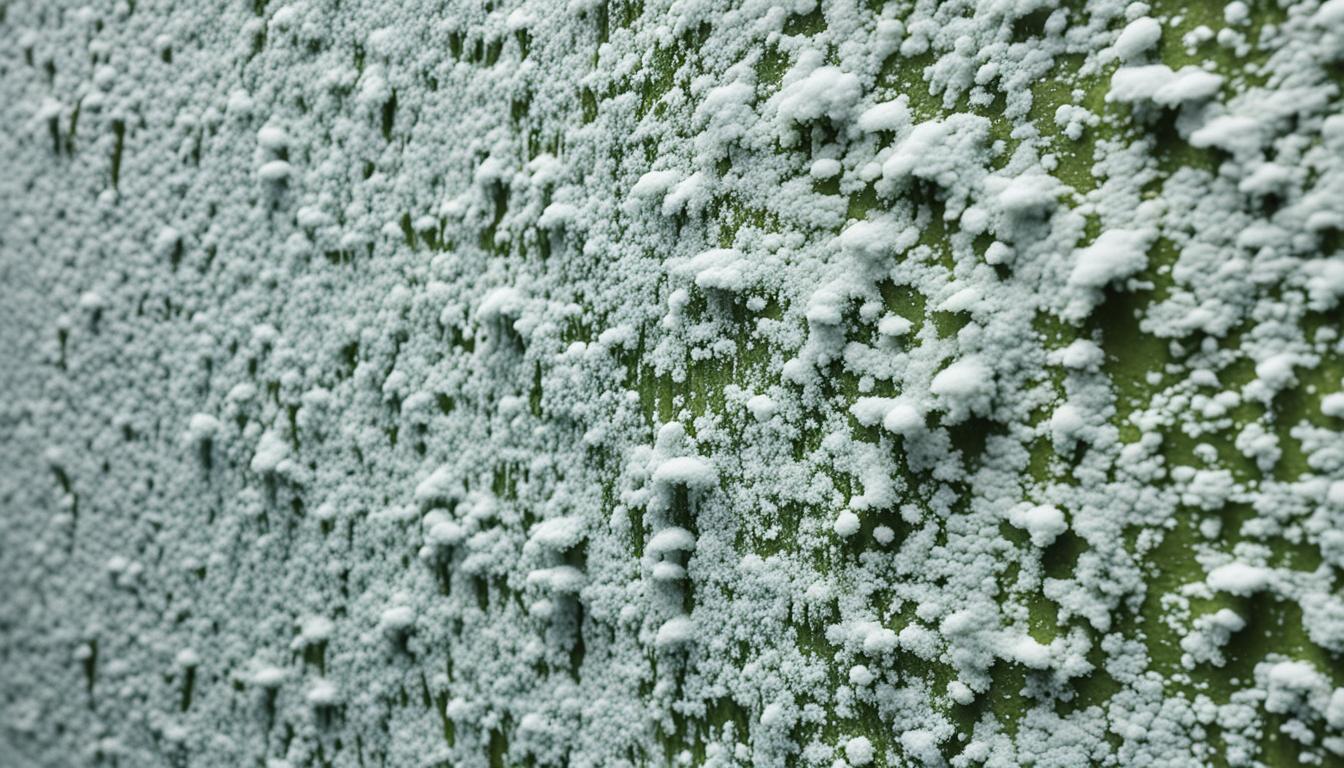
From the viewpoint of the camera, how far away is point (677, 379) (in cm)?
50

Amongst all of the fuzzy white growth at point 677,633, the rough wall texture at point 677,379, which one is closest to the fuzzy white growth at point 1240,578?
the rough wall texture at point 677,379

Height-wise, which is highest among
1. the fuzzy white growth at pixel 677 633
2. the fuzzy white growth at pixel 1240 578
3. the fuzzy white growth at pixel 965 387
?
the fuzzy white growth at pixel 965 387

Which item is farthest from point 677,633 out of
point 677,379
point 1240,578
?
point 1240,578

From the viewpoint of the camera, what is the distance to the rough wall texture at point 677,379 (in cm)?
37

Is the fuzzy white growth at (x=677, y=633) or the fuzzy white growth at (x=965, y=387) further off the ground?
the fuzzy white growth at (x=965, y=387)

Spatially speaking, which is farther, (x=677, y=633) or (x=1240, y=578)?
(x=677, y=633)

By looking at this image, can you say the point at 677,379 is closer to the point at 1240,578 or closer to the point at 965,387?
the point at 965,387

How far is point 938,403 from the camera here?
1.39 ft

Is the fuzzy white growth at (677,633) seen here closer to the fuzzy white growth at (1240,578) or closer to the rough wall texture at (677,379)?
the rough wall texture at (677,379)

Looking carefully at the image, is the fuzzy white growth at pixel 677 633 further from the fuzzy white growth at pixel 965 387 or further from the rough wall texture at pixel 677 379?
the fuzzy white growth at pixel 965 387

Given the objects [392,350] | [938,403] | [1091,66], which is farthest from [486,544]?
[1091,66]

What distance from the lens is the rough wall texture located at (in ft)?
1.22

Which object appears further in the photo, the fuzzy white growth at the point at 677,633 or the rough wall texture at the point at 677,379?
the fuzzy white growth at the point at 677,633

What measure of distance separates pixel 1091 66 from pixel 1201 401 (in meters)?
0.14
